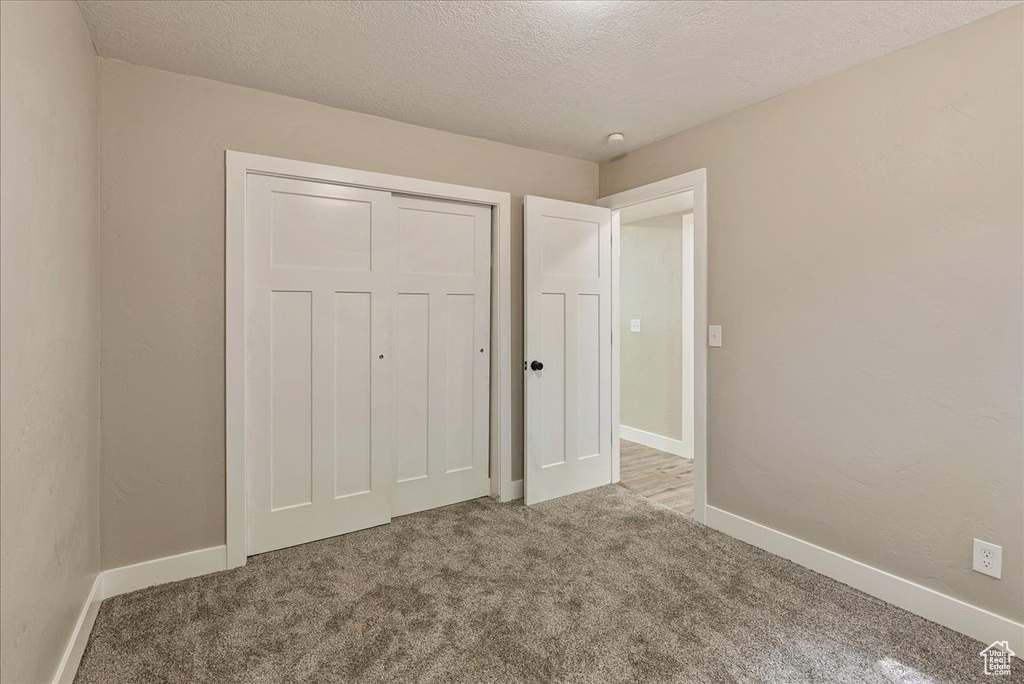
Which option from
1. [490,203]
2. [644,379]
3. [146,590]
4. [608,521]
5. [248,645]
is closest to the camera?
[248,645]

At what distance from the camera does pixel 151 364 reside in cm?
222

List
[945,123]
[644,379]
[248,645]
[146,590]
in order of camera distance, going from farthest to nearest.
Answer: [644,379], [146,590], [945,123], [248,645]

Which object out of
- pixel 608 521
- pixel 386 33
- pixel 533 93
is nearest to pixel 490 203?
pixel 533 93

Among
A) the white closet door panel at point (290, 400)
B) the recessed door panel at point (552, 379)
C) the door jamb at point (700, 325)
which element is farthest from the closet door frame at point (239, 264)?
the door jamb at point (700, 325)

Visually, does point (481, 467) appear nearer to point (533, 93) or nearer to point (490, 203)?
point (490, 203)

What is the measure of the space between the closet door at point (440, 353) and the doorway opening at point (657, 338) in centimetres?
143

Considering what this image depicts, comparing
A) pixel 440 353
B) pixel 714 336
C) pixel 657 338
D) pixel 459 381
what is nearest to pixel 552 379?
pixel 459 381

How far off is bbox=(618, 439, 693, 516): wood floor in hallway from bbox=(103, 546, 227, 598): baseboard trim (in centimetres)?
258

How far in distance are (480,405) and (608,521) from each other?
108 cm

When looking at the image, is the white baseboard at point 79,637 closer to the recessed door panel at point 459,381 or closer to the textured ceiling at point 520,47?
the recessed door panel at point 459,381

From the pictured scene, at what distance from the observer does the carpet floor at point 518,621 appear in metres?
1.68

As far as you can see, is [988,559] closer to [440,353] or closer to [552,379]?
[552,379]

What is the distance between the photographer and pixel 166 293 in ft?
7.38

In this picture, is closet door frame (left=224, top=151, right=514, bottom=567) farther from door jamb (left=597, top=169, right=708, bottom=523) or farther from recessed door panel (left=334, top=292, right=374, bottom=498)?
door jamb (left=597, top=169, right=708, bottom=523)
